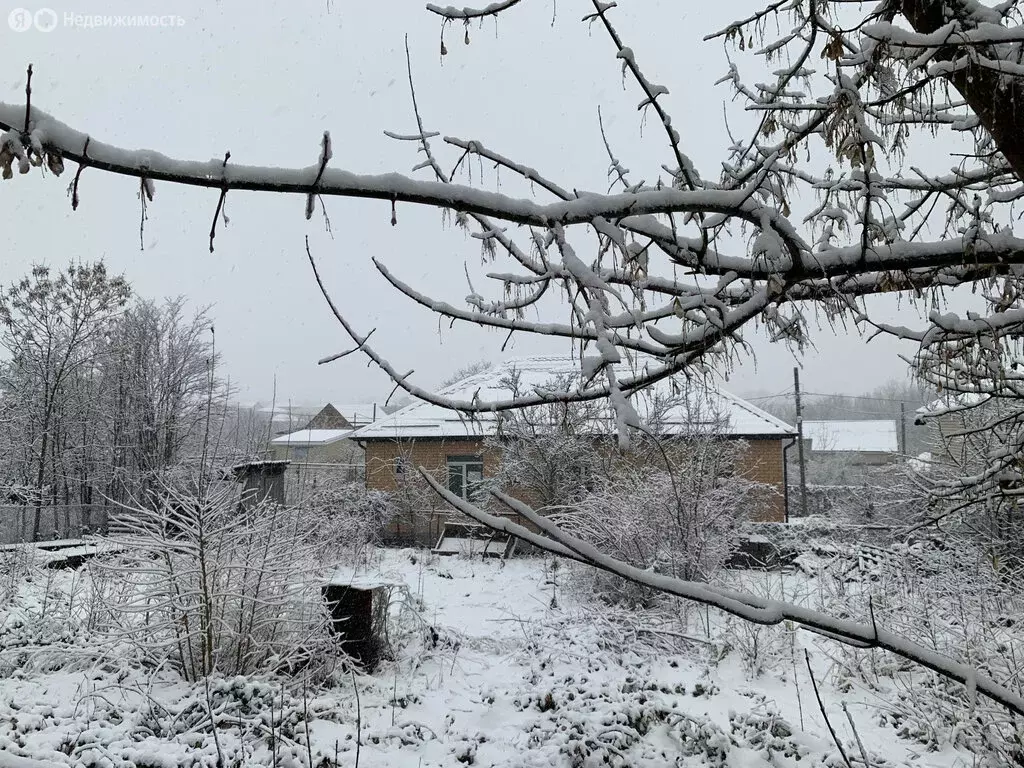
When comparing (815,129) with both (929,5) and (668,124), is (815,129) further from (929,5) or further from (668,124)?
(668,124)

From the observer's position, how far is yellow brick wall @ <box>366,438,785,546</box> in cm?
1605

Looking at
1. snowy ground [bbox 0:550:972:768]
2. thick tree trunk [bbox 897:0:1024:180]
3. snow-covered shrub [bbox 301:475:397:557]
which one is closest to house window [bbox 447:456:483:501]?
snow-covered shrub [bbox 301:475:397:557]

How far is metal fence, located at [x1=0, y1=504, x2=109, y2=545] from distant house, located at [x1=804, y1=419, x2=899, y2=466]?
114ft

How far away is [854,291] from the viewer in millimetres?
2617

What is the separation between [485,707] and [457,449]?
1271 centimetres

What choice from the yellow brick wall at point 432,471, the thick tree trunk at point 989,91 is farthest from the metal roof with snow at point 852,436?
the thick tree trunk at point 989,91

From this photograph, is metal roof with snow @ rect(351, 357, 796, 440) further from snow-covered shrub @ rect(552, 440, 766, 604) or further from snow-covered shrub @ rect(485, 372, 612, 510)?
snow-covered shrub @ rect(552, 440, 766, 604)

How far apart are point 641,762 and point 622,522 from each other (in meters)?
4.32

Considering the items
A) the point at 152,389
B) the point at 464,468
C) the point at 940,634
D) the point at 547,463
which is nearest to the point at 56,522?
the point at 152,389

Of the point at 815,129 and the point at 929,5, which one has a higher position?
the point at 929,5

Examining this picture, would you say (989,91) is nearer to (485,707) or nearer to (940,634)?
(940,634)

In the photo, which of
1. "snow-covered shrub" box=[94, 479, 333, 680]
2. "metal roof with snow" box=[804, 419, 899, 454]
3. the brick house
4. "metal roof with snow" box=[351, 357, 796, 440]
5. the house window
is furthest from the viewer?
"metal roof with snow" box=[804, 419, 899, 454]

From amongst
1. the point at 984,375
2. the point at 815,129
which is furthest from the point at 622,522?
the point at 815,129

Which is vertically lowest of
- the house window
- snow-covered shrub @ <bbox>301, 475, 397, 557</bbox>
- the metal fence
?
the metal fence
